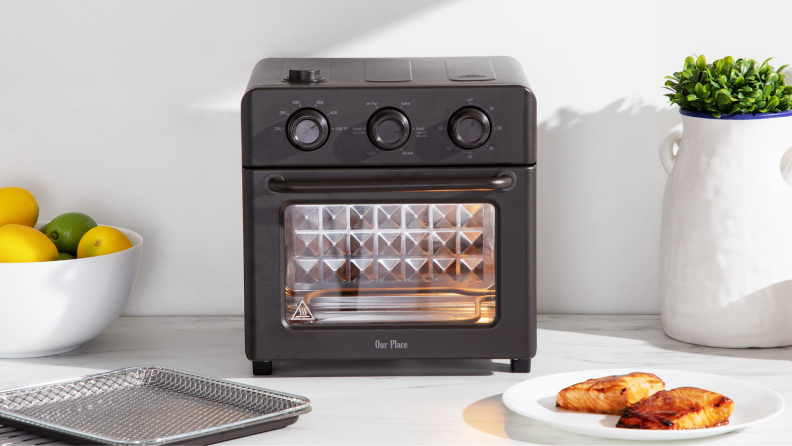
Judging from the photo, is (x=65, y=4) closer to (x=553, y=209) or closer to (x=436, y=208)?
(x=436, y=208)

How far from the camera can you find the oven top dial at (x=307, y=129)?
3.43ft

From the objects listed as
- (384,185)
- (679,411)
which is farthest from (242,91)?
(679,411)

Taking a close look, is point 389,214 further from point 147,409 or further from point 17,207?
point 17,207

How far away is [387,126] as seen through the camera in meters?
1.05

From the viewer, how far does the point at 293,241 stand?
1107 mm

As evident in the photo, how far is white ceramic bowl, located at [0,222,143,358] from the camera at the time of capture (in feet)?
3.77

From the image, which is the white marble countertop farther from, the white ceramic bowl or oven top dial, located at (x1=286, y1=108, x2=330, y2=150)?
oven top dial, located at (x1=286, y1=108, x2=330, y2=150)

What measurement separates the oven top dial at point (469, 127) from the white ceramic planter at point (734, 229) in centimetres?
35

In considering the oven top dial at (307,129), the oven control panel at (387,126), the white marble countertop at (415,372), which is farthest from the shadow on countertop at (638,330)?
the oven top dial at (307,129)

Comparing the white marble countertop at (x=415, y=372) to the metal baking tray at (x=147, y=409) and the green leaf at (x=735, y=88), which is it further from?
the green leaf at (x=735, y=88)

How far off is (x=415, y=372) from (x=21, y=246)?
0.57 m

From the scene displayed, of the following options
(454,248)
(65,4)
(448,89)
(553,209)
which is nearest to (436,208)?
(454,248)

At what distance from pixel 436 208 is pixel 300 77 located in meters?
0.25

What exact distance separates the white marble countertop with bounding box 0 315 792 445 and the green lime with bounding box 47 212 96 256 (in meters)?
0.15
